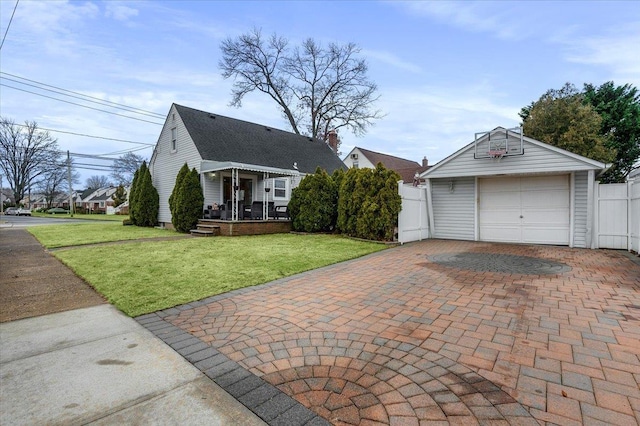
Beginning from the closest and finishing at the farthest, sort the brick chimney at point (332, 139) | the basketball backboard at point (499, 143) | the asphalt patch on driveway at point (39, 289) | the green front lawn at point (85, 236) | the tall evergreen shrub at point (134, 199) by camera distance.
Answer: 1. the asphalt patch on driveway at point (39, 289)
2. the basketball backboard at point (499, 143)
3. the green front lawn at point (85, 236)
4. the tall evergreen shrub at point (134, 199)
5. the brick chimney at point (332, 139)

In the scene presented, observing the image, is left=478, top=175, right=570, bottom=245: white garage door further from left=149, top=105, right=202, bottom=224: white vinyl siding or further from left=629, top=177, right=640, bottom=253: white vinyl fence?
left=149, top=105, right=202, bottom=224: white vinyl siding

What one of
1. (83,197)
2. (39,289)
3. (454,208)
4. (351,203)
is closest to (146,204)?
(351,203)

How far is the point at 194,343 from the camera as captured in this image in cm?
288

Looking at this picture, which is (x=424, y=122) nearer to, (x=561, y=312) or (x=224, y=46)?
(x=224, y=46)

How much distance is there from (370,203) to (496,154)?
13.8ft

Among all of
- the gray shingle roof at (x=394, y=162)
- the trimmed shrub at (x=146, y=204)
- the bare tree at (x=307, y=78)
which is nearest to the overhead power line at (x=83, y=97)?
the bare tree at (x=307, y=78)

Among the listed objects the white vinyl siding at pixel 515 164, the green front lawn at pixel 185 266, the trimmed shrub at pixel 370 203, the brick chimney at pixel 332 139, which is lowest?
the green front lawn at pixel 185 266

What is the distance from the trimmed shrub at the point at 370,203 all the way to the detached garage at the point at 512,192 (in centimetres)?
231

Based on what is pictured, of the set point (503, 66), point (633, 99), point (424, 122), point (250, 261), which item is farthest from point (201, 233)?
point (633, 99)

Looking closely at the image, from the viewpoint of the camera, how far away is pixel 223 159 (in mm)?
14867

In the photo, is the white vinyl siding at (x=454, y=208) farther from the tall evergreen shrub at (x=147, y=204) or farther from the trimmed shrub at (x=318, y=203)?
the tall evergreen shrub at (x=147, y=204)

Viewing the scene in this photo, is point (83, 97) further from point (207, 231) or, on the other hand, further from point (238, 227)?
point (238, 227)

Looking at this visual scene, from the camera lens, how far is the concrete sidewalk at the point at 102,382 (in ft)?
→ 6.14

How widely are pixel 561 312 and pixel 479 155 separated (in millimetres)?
7661
